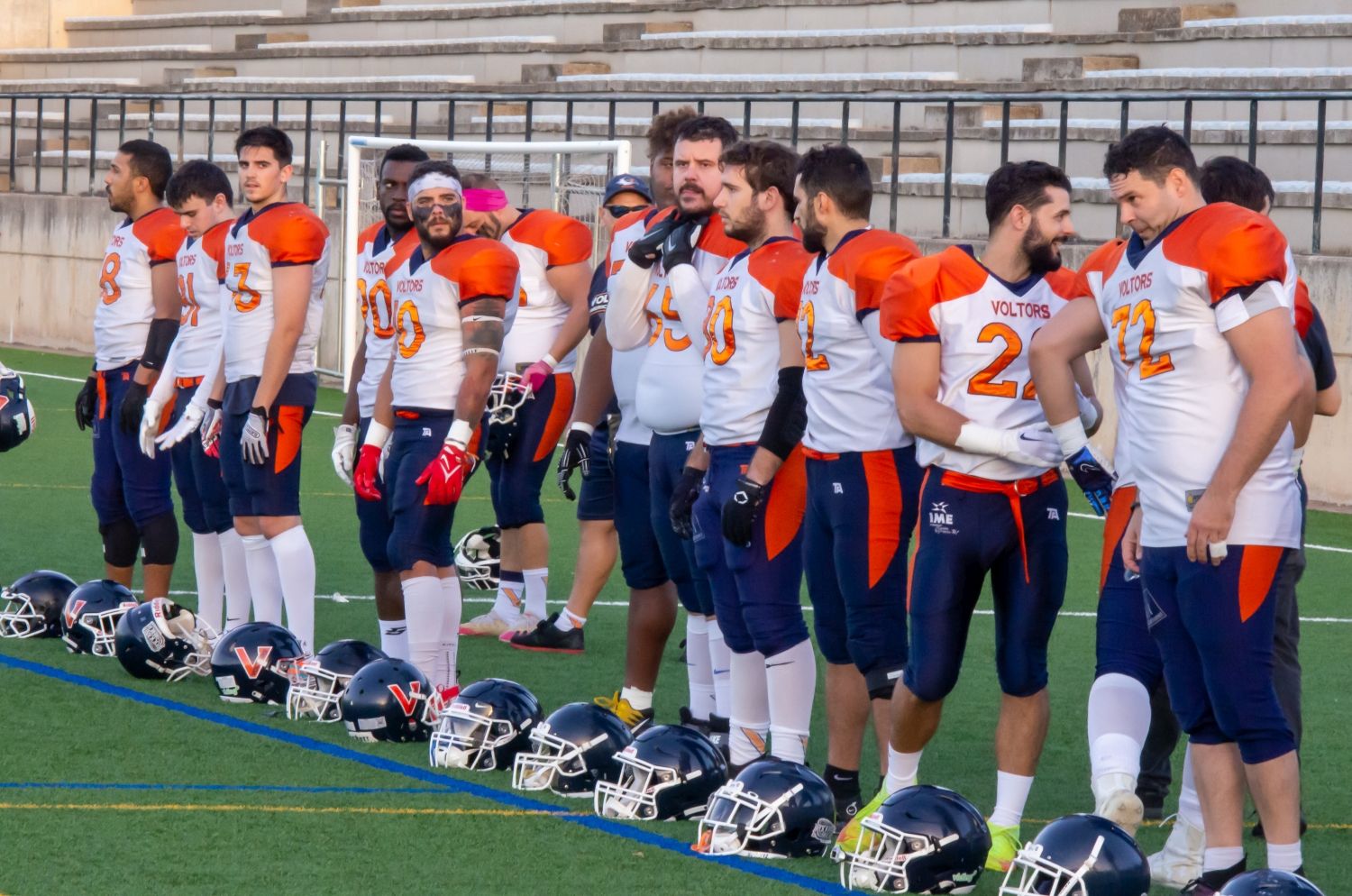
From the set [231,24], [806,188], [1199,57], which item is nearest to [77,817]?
[806,188]

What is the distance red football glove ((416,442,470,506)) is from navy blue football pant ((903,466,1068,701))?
191 cm

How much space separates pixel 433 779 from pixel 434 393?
1.41m

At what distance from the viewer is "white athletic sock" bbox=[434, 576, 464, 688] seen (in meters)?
6.98

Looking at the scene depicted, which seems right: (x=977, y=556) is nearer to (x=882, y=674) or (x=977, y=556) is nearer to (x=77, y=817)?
(x=882, y=674)

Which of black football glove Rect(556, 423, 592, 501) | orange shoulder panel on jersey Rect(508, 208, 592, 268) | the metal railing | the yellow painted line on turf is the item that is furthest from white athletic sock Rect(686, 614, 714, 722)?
the metal railing

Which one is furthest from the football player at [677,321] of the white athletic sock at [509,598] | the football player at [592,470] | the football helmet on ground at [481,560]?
the football helmet on ground at [481,560]

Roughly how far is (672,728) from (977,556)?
3.51 ft

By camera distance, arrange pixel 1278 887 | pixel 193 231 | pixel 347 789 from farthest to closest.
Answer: pixel 193 231
pixel 347 789
pixel 1278 887

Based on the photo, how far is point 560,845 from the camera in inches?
210

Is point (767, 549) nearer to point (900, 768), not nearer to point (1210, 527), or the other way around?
point (900, 768)

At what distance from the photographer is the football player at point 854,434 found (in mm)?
5402

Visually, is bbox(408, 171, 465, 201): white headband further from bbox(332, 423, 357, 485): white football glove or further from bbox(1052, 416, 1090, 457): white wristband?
bbox(1052, 416, 1090, 457): white wristband

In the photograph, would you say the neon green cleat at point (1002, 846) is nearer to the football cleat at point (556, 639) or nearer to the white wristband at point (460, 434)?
the white wristband at point (460, 434)

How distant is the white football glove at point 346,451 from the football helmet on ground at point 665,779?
2.31 metres
